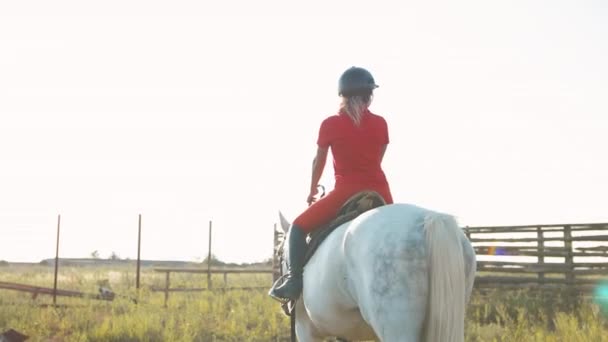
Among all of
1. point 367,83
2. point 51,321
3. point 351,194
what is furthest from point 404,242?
point 51,321

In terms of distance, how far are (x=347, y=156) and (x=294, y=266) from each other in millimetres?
976

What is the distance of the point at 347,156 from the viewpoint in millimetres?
4938

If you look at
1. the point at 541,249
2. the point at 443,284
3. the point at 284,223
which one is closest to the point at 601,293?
the point at 541,249

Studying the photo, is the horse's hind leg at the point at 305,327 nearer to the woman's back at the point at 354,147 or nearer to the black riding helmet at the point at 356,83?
the woman's back at the point at 354,147

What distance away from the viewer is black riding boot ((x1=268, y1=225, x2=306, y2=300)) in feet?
16.1

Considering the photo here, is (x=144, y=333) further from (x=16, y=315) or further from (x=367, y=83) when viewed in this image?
(x=367, y=83)

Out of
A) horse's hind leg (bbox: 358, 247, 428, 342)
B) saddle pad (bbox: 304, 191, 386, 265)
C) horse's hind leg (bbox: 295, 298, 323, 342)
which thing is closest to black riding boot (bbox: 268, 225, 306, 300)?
saddle pad (bbox: 304, 191, 386, 265)

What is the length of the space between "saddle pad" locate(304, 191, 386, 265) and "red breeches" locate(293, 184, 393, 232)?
7 centimetres

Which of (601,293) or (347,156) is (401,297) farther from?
(601,293)

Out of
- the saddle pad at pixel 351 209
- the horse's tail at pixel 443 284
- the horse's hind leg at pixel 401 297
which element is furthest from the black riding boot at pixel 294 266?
the horse's tail at pixel 443 284

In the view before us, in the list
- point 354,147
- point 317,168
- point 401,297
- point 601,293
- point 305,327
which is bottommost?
point 601,293

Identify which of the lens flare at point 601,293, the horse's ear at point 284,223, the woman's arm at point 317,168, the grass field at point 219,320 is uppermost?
the woman's arm at point 317,168

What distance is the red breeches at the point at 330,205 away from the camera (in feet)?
16.1

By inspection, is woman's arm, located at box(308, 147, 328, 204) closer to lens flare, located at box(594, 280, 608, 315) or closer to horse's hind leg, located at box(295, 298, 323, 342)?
horse's hind leg, located at box(295, 298, 323, 342)
